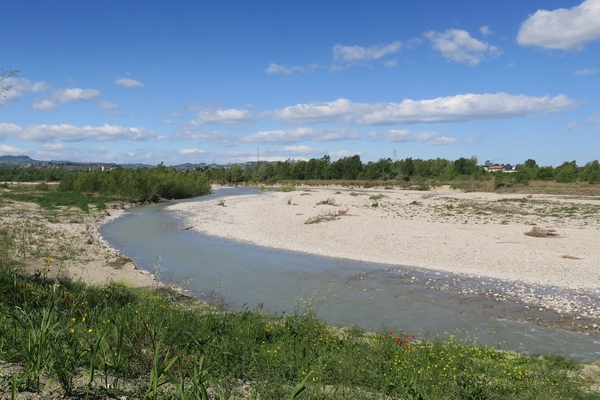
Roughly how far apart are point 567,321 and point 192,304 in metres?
10.0

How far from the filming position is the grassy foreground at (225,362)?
3943mm

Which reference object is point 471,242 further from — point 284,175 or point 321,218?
point 284,175

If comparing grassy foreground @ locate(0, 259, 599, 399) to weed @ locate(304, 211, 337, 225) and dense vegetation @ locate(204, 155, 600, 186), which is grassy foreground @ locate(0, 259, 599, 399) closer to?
weed @ locate(304, 211, 337, 225)

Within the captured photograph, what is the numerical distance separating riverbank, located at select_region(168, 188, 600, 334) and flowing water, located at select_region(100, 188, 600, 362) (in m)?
1.13

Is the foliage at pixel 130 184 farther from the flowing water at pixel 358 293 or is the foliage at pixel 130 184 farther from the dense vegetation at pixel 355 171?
the dense vegetation at pixel 355 171

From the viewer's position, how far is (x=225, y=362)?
210 inches

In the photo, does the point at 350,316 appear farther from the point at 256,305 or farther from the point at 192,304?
the point at 192,304

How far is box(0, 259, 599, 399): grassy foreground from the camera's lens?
3.94 m

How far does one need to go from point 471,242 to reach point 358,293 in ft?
36.3

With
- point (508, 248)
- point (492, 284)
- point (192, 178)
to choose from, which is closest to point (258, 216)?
point (508, 248)

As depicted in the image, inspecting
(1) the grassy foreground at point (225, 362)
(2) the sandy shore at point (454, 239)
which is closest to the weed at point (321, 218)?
(2) the sandy shore at point (454, 239)

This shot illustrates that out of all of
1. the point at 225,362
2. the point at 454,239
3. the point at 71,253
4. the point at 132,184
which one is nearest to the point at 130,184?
the point at 132,184

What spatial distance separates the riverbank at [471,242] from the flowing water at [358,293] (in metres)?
1.13

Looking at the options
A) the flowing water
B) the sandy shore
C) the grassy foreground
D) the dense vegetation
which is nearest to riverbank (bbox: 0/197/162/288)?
the flowing water
